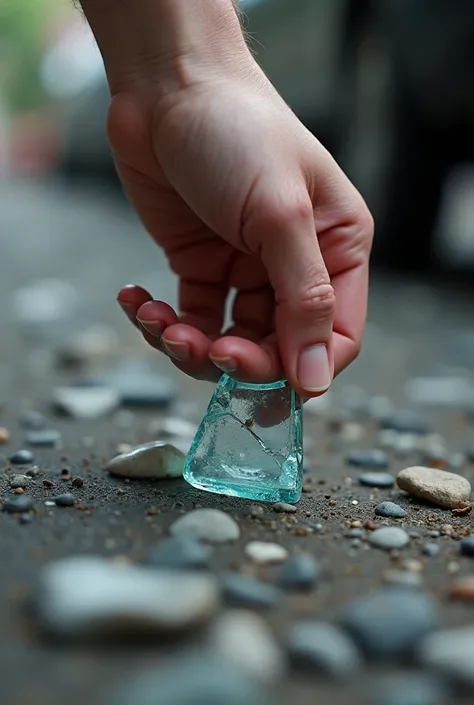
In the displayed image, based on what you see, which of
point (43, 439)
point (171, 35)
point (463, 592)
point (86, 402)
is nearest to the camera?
point (463, 592)

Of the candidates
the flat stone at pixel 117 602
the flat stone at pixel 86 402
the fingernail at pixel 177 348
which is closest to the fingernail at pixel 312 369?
the fingernail at pixel 177 348

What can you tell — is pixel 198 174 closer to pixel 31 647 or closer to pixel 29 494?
pixel 29 494

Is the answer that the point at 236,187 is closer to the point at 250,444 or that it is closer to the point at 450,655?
the point at 250,444

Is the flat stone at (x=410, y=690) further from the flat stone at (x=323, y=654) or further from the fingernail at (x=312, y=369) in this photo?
the fingernail at (x=312, y=369)

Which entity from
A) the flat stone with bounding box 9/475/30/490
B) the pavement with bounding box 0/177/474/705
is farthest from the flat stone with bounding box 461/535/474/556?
the flat stone with bounding box 9/475/30/490

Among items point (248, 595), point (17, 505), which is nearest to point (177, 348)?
point (17, 505)

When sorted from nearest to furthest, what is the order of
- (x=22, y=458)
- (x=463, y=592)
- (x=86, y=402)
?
(x=463, y=592) < (x=22, y=458) < (x=86, y=402)

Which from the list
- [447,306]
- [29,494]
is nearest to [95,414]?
[29,494]
